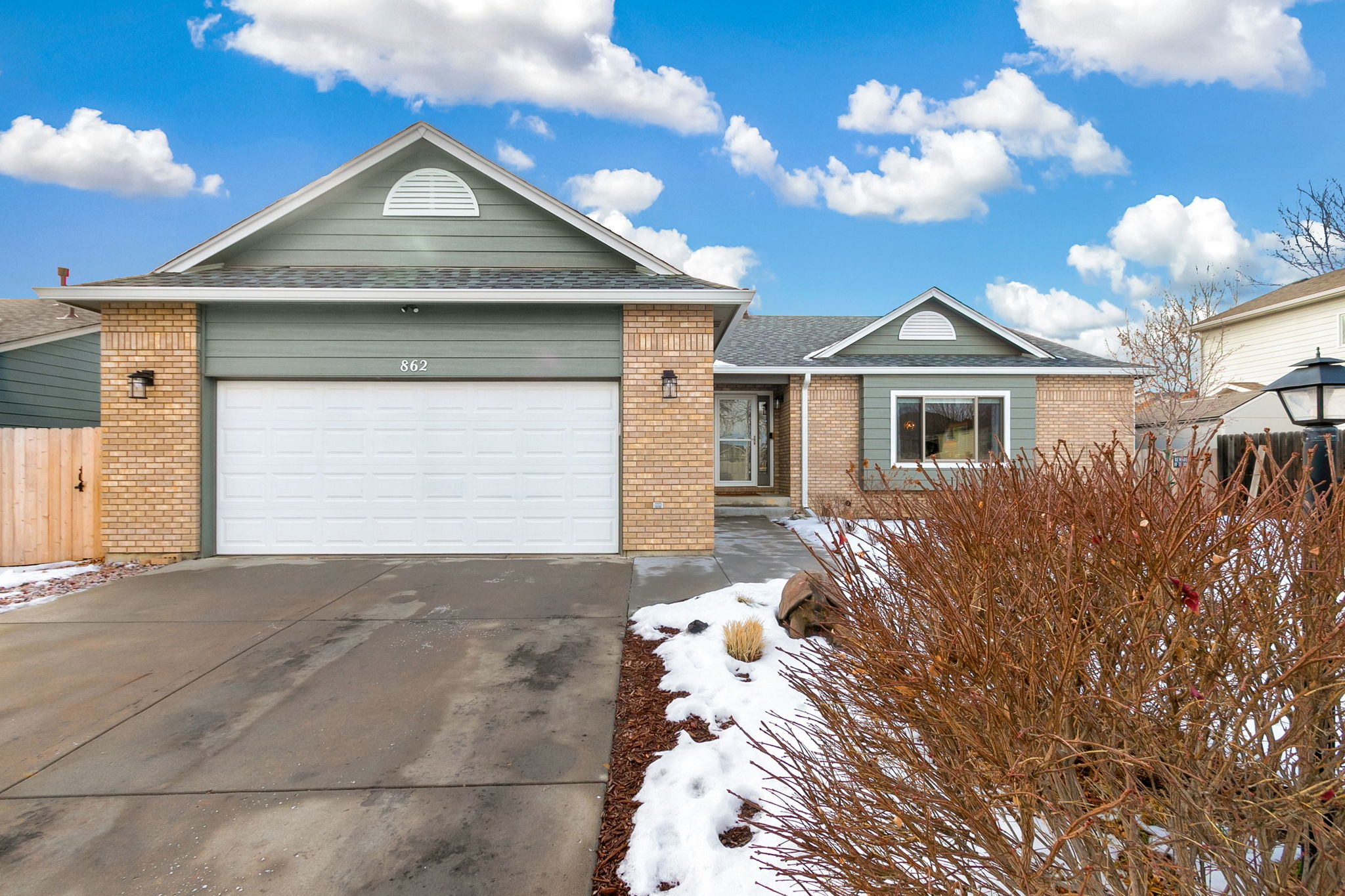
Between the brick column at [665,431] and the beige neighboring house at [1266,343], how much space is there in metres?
13.3

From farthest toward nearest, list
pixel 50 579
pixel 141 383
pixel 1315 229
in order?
1. pixel 1315 229
2. pixel 141 383
3. pixel 50 579

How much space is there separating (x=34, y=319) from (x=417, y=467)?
1224cm

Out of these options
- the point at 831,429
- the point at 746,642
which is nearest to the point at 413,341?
the point at 746,642

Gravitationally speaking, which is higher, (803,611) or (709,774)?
(803,611)

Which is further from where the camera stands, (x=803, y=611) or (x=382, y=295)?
(x=382, y=295)

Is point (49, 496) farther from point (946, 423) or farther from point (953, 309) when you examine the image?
point (953, 309)

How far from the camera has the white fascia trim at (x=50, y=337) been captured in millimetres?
11203

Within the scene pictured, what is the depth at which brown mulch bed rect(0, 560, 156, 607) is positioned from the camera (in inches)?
235

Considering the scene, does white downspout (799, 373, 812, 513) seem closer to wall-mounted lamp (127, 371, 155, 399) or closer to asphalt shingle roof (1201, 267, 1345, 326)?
wall-mounted lamp (127, 371, 155, 399)

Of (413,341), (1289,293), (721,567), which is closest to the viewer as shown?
(721,567)

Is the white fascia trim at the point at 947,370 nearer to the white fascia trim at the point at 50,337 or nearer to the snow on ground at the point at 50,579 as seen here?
the snow on ground at the point at 50,579

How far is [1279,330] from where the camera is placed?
57.4ft

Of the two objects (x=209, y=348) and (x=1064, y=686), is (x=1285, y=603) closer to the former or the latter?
(x=1064, y=686)

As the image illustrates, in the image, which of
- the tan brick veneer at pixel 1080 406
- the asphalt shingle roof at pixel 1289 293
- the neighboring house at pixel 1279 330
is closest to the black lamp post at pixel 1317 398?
the tan brick veneer at pixel 1080 406
